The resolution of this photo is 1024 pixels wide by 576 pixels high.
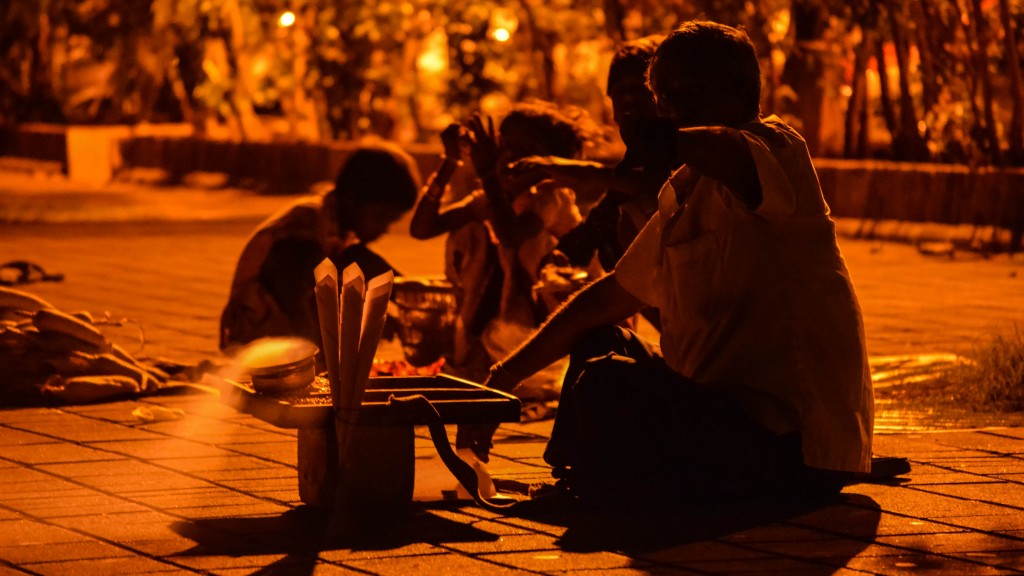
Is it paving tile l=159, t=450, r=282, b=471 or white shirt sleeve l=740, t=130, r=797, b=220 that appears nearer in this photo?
white shirt sleeve l=740, t=130, r=797, b=220

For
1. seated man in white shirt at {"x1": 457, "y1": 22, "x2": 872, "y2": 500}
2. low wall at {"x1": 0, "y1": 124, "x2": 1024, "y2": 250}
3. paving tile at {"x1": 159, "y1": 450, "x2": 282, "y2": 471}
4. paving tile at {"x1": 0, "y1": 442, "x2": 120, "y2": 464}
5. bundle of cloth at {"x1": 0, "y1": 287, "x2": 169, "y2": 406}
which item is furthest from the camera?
low wall at {"x1": 0, "y1": 124, "x2": 1024, "y2": 250}

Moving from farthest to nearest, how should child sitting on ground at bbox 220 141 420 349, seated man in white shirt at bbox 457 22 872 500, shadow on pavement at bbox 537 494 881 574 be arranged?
child sitting on ground at bbox 220 141 420 349
seated man in white shirt at bbox 457 22 872 500
shadow on pavement at bbox 537 494 881 574

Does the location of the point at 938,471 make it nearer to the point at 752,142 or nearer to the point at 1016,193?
the point at 752,142

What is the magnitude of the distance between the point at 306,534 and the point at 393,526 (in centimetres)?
22

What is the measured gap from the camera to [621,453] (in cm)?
433

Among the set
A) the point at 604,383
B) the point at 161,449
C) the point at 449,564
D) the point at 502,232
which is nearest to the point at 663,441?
the point at 604,383

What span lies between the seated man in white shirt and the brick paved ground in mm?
147

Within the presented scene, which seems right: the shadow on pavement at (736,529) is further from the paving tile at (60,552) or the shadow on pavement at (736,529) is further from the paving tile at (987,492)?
the paving tile at (60,552)

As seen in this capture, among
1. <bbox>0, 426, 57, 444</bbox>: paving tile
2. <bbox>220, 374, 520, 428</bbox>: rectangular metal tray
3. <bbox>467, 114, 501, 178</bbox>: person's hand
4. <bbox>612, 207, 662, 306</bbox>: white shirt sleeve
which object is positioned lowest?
<bbox>0, 426, 57, 444</bbox>: paving tile

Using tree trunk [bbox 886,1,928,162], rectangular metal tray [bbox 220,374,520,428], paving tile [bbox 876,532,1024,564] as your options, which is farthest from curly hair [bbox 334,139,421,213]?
tree trunk [bbox 886,1,928,162]

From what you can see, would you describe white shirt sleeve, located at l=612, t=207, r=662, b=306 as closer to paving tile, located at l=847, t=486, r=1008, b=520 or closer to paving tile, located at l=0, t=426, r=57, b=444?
paving tile, located at l=847, t=486, r=1008, b=520

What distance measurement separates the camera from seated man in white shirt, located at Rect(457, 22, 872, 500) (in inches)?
164

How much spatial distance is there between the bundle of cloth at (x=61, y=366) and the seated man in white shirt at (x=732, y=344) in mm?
2418

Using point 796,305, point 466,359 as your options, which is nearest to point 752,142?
point 796,305
